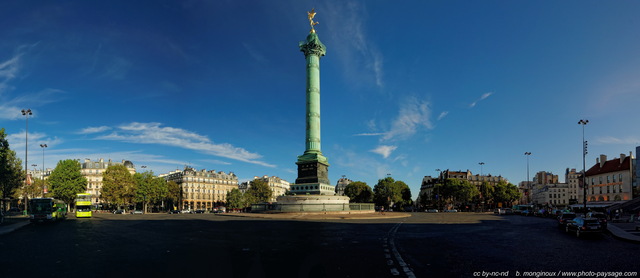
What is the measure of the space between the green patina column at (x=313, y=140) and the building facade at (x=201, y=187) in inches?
3284

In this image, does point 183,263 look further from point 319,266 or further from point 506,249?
point 506,249

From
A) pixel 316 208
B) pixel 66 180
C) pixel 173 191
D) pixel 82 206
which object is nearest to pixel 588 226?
pixel 316 208

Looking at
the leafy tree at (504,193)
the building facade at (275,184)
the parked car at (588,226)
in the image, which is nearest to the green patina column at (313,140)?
the parked car at (588,226)

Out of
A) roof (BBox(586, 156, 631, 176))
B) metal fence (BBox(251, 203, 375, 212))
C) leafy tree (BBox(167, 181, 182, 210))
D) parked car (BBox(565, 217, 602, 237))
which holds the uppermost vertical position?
roof (BBox(586, 156, 631, 176))

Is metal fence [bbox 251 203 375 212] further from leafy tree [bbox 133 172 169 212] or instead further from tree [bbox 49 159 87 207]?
leafy tree [bbox 133 172 169 212]

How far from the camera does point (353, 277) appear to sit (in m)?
9.03

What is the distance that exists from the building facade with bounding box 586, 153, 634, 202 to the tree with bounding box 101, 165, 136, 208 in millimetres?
110559

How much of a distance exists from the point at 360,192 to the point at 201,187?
198 ft

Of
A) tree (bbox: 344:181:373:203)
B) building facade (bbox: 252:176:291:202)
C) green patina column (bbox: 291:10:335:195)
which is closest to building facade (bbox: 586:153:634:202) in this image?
tree (bbox: 344:181:373:203)

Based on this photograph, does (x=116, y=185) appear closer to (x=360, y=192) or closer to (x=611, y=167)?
(x=360, y=192)

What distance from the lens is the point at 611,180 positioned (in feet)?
261

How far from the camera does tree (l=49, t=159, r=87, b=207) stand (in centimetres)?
7531

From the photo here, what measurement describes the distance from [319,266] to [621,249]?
13.2 m

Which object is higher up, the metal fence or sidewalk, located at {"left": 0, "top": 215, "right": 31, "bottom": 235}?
sidewalk, located at {"left": 0, "top": 215, "right": 31, "bottom": 235}
